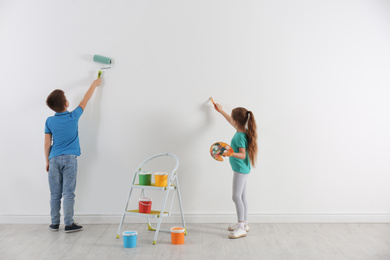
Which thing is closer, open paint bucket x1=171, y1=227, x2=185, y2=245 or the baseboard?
open paint bucket x1=171, y1=227, x2=185, y2=245

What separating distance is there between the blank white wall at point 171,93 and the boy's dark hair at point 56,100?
0.29 meters

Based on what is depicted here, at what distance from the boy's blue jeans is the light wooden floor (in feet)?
0.51

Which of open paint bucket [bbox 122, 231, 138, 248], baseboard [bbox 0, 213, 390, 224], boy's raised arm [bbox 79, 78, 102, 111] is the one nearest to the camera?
open paint bucket [bbox 122, 231, 138, 248]

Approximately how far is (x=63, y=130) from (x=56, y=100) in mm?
246

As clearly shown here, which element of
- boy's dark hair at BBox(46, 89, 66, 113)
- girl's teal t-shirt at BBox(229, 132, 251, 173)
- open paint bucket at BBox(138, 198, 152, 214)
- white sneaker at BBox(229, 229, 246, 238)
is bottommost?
white sneaker at BBox(229, 229, 246, 238)

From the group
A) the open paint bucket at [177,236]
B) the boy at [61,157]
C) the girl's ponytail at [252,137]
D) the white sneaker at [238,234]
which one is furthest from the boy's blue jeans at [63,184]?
the girl's ponytail at [252,137]

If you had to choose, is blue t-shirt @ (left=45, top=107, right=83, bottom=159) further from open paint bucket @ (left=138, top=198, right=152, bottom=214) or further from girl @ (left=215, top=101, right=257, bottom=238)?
girl @ (left=215, top=101, right=257, bottom=238)

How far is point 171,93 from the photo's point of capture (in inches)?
129

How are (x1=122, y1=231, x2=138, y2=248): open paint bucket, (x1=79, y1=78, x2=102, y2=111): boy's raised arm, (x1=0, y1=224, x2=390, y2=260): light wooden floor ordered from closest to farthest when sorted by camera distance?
1. (x1=0, y1=224, x2=390, y2=260): light wooden floor
2. (x1=122, y1=231, x2=138, y2=248): open paint bucket
3. (x1=79, y1=78, x2=102, y2=111): boy's raised arm

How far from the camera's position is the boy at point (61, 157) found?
9.77 ft

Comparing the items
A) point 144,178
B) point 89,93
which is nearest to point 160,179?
point 144,178

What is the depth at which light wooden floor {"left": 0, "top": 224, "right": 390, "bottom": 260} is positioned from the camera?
2.43 m

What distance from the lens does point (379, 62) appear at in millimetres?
3326

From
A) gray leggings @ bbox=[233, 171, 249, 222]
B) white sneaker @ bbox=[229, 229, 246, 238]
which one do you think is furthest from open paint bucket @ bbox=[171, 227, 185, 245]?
gray leggings @ bbox=[233, 171, 249, 222]
